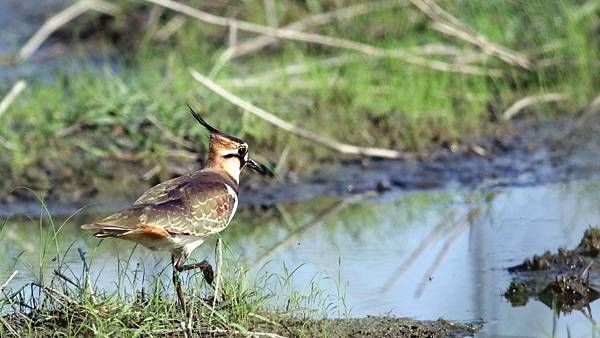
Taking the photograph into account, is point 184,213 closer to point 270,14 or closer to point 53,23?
point 270,14

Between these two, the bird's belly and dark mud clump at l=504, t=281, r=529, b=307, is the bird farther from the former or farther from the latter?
dark mud clump at l=504, t=281, r=529, b=307

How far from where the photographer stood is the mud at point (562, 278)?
244 inches

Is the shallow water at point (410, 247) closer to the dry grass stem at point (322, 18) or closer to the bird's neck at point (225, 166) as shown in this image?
the bird's neck at point (225, 166)

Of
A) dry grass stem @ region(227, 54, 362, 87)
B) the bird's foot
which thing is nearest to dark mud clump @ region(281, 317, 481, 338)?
the bird's foot

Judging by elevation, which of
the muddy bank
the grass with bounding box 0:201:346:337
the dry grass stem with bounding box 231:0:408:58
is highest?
the dry grass stem with bounding box 231:0:408:58

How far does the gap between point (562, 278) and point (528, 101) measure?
13.1 feet

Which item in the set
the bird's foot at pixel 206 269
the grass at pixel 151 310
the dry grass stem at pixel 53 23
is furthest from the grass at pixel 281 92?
the grass at pixel 151 310

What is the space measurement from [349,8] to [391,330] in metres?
5.72

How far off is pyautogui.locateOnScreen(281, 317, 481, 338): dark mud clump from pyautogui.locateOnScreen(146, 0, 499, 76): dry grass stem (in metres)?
4.11

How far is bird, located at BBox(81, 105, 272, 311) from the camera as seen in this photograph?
17.6ft

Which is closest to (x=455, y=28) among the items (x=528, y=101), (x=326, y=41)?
(x=528, y=101)

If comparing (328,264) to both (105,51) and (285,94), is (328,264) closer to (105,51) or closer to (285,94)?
(285,94)

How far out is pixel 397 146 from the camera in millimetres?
9359

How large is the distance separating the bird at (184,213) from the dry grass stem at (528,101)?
4105 mm
